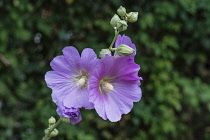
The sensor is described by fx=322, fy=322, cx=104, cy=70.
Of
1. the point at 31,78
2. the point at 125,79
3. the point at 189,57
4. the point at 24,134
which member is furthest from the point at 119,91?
the point at 189,57

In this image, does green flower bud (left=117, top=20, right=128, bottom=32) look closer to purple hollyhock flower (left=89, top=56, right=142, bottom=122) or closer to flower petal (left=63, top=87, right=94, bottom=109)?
purple hollyhock flower (left=89, top=56, right=142, bottom=122)

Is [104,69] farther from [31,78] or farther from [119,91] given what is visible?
[31,78]

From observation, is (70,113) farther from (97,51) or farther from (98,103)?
(97,51)

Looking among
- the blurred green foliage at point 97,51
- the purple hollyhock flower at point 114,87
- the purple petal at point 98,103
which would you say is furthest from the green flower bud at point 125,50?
the blurred green foliage at point 97,51

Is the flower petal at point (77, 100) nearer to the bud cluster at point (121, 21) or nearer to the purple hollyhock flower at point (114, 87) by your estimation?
the purple hollyhock flower at point (114, 87)

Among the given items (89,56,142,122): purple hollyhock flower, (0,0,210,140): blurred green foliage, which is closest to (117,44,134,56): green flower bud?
(89,56,142,122): purple hollyhock flower

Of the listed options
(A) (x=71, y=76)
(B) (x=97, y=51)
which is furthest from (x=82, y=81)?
(B) (x=97, y=51)

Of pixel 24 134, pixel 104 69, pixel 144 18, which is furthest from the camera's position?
pixel 144 18
